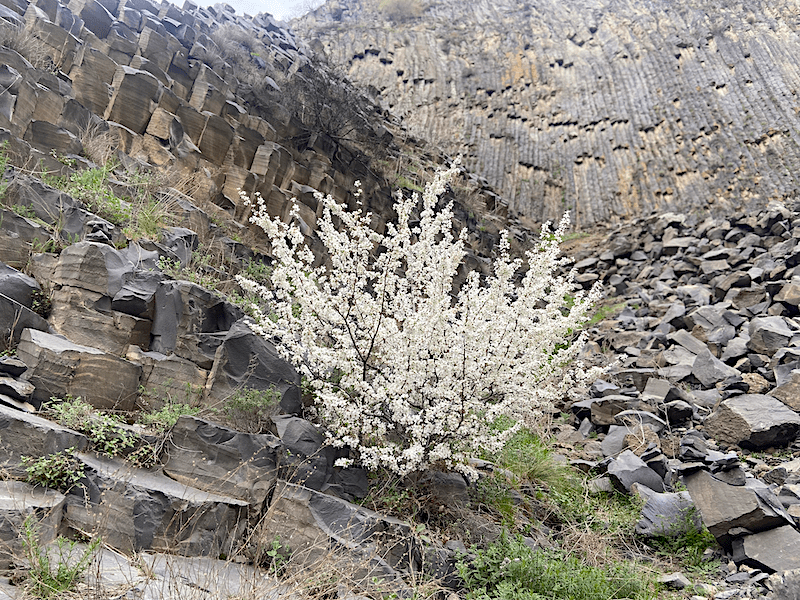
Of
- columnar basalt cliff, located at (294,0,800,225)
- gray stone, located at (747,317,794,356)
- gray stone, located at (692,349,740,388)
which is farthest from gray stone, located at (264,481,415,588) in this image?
columnar basalt cliff, located at (294,0,800,225)

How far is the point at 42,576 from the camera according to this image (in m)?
2.49

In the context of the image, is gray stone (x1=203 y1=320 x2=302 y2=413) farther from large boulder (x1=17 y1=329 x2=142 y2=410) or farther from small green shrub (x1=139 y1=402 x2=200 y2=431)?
large boulder (x1=17 y1=329 x2=142 y2=410)

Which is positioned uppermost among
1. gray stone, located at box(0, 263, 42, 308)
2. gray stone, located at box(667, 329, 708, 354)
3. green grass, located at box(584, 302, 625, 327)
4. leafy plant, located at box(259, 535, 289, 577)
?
green grass, located at box(584, 302, 625, 327)

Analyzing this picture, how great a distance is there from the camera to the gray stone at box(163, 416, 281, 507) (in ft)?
12.5

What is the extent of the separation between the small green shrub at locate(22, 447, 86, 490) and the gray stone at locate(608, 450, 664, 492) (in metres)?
4.76

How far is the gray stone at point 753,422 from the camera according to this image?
225 inches

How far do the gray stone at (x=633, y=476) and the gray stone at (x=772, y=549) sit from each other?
1121 mm

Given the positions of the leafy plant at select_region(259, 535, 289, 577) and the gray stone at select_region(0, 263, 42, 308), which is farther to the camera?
the gray stone at select_region(0, 263, 42, 308)

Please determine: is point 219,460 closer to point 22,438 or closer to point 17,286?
point 22,438

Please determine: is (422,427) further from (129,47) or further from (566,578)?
(129,47)

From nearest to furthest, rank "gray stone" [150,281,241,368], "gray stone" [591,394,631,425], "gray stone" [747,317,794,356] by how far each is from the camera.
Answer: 1. "gray stone" [150,281,241,368]
2. "gray stone" [591,394,631,425]
3. "gray stone" [747,317,794,356]

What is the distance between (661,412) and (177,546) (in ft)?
19.2

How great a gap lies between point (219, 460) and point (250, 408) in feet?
1.91

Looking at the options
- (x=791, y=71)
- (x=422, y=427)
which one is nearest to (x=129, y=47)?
(x=422, y=427)
